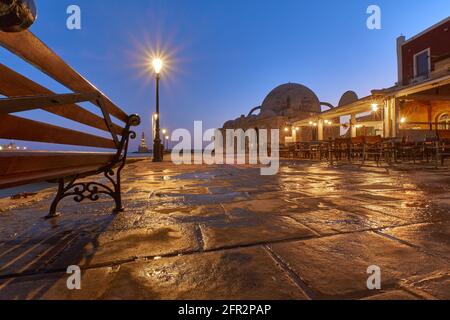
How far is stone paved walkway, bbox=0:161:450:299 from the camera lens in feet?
3.63

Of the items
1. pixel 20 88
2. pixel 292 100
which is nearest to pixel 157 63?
pixel 20 88

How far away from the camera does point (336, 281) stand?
1157 millimetres

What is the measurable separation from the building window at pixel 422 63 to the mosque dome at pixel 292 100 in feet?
64.9

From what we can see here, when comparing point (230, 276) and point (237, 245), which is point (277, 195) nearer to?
point (237, 245)

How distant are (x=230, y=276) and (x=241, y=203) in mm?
1725

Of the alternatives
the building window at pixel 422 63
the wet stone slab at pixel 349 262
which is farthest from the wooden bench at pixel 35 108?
the building window at pixel 422 63

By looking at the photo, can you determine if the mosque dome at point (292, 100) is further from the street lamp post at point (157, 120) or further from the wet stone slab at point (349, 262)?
the wet stone slab at point (349, 262)

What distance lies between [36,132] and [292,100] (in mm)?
43727

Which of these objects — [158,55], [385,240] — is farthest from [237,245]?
[158,55]

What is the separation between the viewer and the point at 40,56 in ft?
4.83

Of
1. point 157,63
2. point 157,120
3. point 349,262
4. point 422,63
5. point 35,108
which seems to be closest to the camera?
point 35,108

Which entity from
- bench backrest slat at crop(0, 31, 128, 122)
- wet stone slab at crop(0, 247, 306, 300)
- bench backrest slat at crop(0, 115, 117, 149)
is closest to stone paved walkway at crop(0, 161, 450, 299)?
wet stone slab at crop(0, 247, 306, 300)

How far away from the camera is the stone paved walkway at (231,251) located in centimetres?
111

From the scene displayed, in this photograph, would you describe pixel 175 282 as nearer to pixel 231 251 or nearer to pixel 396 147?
pixel 231 251
